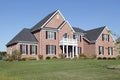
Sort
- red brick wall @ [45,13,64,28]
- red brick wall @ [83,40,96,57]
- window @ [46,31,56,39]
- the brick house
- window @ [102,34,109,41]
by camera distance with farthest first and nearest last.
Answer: window @ [102,34,109,41] < red brick wall @ [83,40,96,57] < red brick wall @ [45,13,64,28] < window @ [46,31,56,39] < the brick house

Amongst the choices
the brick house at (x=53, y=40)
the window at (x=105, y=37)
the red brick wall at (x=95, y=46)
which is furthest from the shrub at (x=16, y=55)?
the window at (x=105, y=37)

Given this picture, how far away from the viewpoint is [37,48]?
164 ft

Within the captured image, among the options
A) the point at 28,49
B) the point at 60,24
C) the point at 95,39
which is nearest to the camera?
the point at 28,49

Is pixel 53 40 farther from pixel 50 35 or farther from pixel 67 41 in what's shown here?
pixel 67 41

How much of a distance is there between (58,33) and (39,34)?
4041mm

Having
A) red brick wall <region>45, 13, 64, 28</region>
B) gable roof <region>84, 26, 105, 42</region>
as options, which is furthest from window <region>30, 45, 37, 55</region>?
gable roof <region>84, 26, 105, 42</region>

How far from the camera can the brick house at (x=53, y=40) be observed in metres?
49.1

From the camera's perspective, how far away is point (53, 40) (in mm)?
50812

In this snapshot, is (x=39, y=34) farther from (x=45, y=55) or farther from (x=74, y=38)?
(x=74, y=38)

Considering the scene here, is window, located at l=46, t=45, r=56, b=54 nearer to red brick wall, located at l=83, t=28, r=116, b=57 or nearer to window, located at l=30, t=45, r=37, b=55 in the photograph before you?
window, located at l=30, t=45, r=37, b=55

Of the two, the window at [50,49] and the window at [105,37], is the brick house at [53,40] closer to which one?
the window at [50,49]

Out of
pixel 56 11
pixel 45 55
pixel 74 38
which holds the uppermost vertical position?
pixel 56 11

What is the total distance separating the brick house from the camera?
1935 inches

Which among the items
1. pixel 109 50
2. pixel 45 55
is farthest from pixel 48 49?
pixel 109 50
